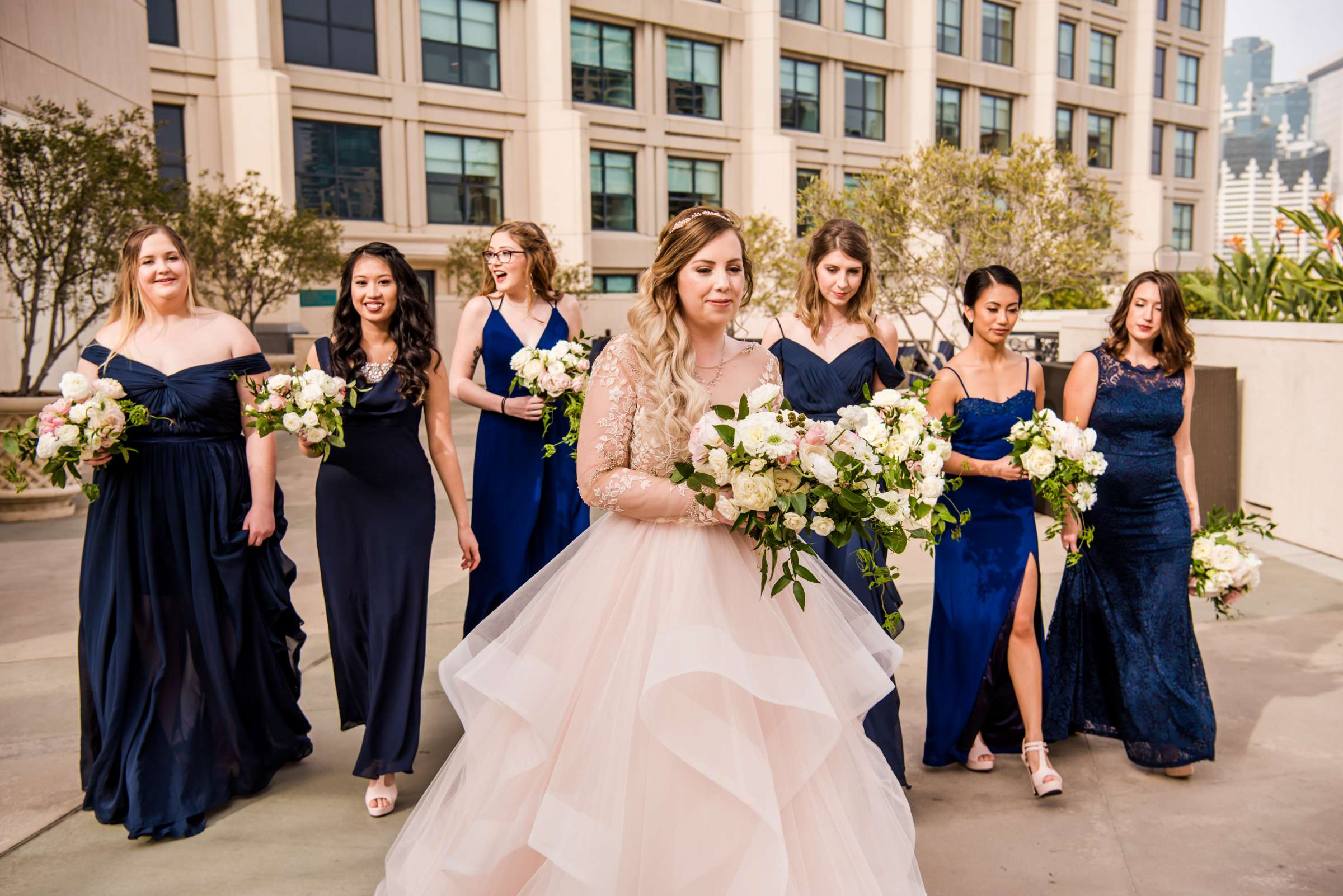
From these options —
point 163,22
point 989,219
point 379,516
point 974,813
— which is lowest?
point 974,813

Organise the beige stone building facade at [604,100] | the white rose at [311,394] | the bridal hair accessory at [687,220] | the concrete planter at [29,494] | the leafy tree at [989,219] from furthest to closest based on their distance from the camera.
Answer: the beige stone building facade at [604,100] < the leafy tree at [989,219] < the concrete planter at [29,494] < the white rose at [311,394] < the bridal hair accessory at [687,220]

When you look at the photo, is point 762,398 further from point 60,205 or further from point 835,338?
point 60,205

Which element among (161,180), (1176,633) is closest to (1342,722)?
(1176,633)

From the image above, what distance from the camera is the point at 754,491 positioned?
2994mm

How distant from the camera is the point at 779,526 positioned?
10.2 ft

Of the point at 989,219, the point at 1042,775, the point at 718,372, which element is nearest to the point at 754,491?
the point at 718,372

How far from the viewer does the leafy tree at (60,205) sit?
1112 cm

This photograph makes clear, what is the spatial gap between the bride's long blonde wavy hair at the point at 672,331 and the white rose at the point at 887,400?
0.85m

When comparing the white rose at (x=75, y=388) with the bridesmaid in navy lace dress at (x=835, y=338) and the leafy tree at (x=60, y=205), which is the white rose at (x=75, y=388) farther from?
the leafy tree at (x=60, y=205)

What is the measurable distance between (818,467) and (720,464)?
27 centimetres

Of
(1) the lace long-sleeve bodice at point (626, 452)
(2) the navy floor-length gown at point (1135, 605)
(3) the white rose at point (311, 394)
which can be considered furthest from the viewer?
(2) the navy floor-length gown at point (1135, 605)

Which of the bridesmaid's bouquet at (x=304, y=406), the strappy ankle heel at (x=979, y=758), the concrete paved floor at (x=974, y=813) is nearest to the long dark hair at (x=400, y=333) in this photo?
the bridesmaid's bouquet at (x=304, y=406)

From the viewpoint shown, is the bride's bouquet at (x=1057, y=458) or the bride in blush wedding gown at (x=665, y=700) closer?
the bride in blush wedding gown at (x=665, y=700)

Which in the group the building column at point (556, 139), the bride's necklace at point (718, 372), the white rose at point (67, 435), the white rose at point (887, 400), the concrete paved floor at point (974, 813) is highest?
the building column at point (556, 139)
